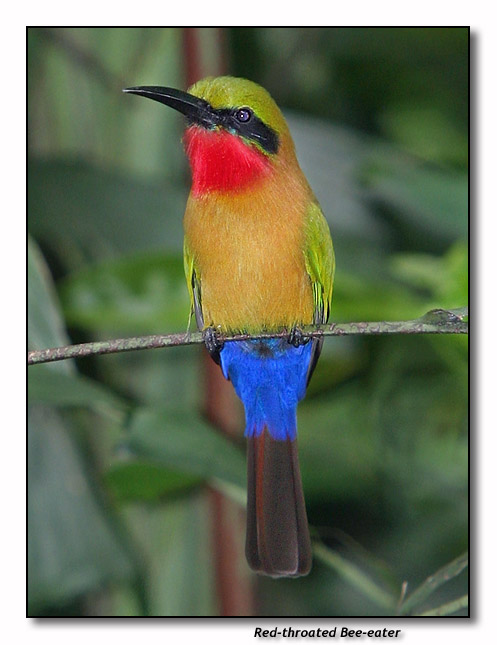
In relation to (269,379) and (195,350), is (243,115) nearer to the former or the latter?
(269,379)

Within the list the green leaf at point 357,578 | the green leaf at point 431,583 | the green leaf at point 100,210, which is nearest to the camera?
the green leaf at point 431,583

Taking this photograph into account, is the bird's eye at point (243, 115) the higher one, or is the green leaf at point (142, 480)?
the bird's eye at point (243, 115)

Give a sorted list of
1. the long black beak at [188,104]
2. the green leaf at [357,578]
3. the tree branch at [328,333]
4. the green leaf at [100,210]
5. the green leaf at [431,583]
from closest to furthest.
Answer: the tree branch at [328,333] → the long black beak at [188,104] → the green leaf at [431,583] → the green leaf at [357,578] → the green leaf at [100,210]

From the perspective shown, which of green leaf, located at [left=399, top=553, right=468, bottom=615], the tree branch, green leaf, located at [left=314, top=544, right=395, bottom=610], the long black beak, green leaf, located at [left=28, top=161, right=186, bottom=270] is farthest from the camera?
green leaf, located at [left=28, top=161, right=186, bottom=270]

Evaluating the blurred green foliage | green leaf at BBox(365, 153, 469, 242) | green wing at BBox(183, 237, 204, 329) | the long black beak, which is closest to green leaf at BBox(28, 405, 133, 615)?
the blurred green foliage

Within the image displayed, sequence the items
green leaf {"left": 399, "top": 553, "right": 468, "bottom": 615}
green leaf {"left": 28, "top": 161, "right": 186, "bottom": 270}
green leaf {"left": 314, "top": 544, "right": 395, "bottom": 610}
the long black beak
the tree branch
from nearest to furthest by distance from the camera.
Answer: the tree branch, the long black beak, green leaf {"left": 399, "top": 553, "right": 468, "bottom": 615}, green leaf {"left": 314, "top": 544, "right": 395, "bottom": 610}, green leaf {"left": 28, "top": 161, "right": 186, "bottom": 270}

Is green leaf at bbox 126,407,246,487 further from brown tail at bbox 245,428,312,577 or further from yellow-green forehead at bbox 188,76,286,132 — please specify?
yellow-green forehead at bbox 188,76,286,132

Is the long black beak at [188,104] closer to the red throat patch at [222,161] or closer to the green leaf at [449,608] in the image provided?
the red throat patch at [222,161]

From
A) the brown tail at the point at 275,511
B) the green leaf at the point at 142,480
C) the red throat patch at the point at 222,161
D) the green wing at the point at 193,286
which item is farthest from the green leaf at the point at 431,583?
the red throat patch at the point at 222,161
